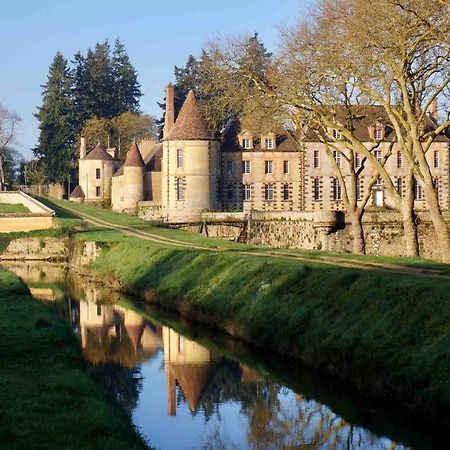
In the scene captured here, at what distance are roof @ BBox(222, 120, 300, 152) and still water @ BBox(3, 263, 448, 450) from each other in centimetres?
4155

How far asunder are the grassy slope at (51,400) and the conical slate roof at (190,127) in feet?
147

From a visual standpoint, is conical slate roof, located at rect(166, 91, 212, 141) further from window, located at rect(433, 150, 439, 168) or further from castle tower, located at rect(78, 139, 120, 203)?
castle tower, located at rect(78, 139, 120, 203)

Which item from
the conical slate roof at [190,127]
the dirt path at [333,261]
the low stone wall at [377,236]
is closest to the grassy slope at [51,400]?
→ the dirt path at [333,261]

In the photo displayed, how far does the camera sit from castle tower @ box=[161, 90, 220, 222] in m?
67.8

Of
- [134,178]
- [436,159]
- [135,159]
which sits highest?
[135,159]

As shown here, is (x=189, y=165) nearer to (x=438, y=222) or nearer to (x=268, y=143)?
(x=268, y=143)

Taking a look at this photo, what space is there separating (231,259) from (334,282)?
9.58 m

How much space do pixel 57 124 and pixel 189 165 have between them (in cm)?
4594

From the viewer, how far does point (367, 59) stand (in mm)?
32938

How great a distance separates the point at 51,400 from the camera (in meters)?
15.1

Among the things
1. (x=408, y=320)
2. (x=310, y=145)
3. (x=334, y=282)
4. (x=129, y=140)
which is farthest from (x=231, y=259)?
(x=129, y=140)

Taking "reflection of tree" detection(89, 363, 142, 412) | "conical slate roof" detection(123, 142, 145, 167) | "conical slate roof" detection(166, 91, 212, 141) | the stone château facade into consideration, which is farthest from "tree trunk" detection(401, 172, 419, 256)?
"conical slate roof" detection(123, 142, 145, 167)

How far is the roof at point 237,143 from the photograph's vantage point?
233 feet

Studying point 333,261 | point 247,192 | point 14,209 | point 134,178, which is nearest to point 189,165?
point 247,192
